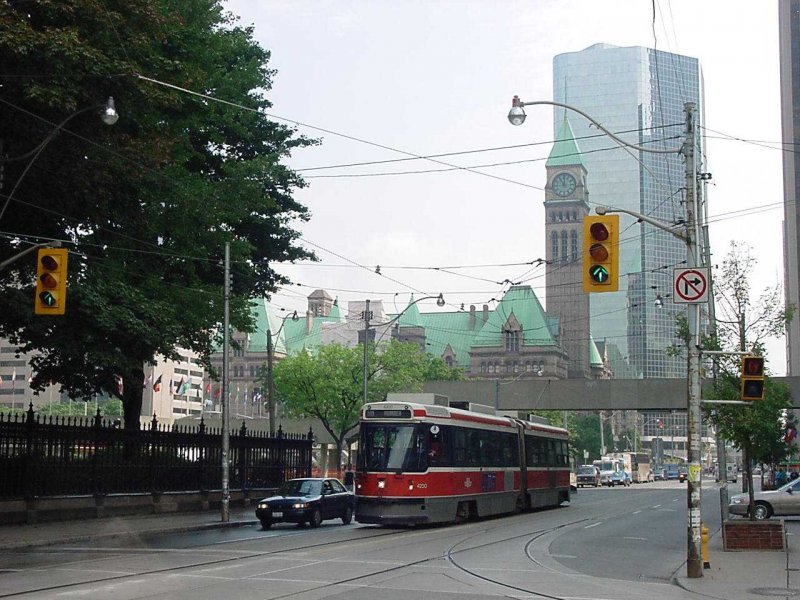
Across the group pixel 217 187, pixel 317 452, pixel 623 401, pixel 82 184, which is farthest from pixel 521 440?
pixel 317 452

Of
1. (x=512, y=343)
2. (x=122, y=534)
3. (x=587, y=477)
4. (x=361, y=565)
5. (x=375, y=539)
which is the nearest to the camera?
(x=361, y=565)

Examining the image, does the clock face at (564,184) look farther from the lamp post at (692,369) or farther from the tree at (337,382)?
the lamp post at (692,369)

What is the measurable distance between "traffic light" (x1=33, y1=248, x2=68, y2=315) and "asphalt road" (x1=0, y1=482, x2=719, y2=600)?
15.4ft

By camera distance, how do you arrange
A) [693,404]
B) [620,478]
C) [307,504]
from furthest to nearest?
[620,478] < [307,504] < [693,404]

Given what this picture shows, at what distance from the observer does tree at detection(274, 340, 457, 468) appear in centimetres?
7731

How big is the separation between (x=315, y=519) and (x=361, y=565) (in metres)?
12.0

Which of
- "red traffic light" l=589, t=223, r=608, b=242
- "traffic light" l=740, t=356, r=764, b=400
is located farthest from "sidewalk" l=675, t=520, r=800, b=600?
"red traffic light" l=589, t=223, r=608, b=242

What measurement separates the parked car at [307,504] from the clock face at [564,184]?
155 metres

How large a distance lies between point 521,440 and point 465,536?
34.8 feet

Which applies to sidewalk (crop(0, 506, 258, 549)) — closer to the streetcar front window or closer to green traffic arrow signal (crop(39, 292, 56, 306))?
the streetcar front window

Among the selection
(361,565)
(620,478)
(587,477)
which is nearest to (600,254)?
(361,565)

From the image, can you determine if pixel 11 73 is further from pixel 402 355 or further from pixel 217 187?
pixel 402 355

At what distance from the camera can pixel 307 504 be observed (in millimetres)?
29234

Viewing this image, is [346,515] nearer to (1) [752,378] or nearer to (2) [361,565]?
(2) [361,565]
